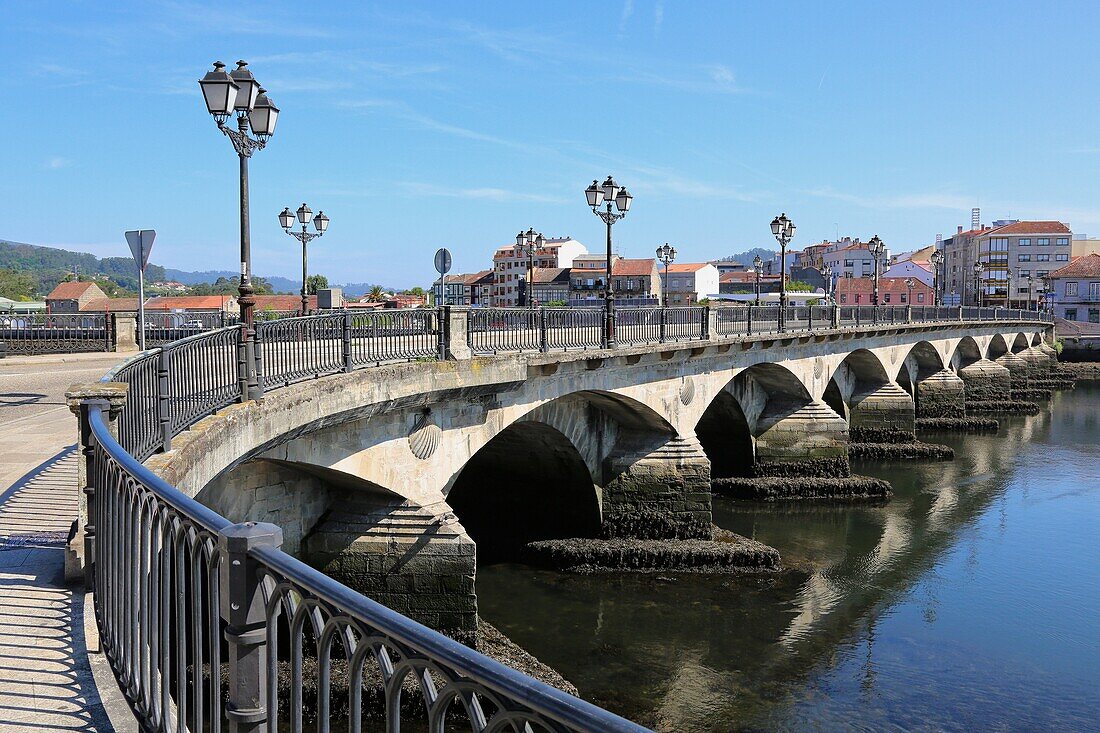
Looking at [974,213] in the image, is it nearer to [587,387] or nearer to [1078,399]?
[1078,399]

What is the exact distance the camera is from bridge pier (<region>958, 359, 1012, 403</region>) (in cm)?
5134

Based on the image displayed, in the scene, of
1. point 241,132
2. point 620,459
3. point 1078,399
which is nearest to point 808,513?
point 620,459

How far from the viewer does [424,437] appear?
14352 mm

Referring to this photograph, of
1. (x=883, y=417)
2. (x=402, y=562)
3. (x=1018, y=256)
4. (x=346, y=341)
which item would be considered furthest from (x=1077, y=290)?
(x=346, y=341)

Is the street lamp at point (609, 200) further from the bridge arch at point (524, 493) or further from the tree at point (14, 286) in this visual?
the tree at point (14, 286)

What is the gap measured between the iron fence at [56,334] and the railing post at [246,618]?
78.0 ft

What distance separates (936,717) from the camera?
12.9 metres

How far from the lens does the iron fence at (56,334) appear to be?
24688mm

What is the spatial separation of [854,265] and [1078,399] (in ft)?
206

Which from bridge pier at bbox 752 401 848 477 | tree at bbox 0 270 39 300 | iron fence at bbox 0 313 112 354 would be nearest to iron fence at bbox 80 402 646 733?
iron fence at bbox 0 313 112 354

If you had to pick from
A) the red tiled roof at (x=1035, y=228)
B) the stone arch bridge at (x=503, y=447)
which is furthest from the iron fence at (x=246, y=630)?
the red tiled roof at (x=1035, y=228)

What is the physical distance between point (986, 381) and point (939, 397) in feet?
35.5

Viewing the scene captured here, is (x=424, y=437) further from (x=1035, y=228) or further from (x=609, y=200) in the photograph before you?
(x=1035, y=228)

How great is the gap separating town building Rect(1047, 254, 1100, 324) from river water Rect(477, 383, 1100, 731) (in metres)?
75.3
